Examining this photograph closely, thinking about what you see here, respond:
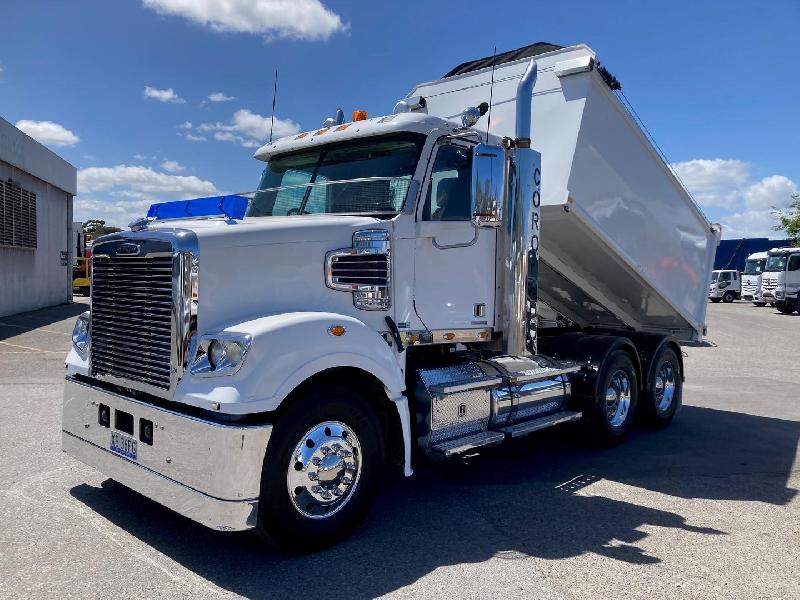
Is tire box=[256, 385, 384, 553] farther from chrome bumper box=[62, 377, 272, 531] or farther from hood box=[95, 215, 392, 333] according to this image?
hood box=[95, 215, 392, 333]

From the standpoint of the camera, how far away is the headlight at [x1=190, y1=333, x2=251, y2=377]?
3648 mm

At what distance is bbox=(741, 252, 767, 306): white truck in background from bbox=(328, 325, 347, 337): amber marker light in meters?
35.3

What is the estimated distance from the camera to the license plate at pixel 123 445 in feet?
13.3

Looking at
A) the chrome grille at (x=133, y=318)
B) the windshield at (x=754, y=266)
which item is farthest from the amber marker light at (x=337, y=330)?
the windshield at (x=754, y=266)

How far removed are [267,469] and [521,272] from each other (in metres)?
2.82

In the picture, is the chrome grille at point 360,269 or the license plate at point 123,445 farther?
the chrome grille at point 360,269

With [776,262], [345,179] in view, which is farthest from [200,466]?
[776,262]

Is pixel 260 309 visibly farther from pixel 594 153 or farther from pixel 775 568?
pixel 594 153

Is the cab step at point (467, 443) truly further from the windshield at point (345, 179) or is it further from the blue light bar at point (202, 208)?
the blue light bar at point (202, 208)

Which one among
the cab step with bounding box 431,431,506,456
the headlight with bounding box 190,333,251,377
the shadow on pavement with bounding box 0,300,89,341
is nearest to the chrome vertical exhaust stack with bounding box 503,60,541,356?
the cab step with bounding box 431,431,506,456

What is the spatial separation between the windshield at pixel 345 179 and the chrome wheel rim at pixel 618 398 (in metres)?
3.37

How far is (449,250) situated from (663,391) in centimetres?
412

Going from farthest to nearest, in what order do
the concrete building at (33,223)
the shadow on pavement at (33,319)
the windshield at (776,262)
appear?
the windshield at (776,262) < the concrete building at (33,223) < the shadow on pavement at (33,319)

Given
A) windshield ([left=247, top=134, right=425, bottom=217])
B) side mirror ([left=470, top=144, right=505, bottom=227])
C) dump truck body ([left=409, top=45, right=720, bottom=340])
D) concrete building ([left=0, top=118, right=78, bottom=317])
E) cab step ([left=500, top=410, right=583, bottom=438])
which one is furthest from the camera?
concrete building ([left=0, top=118, right=78, bottom=317])
